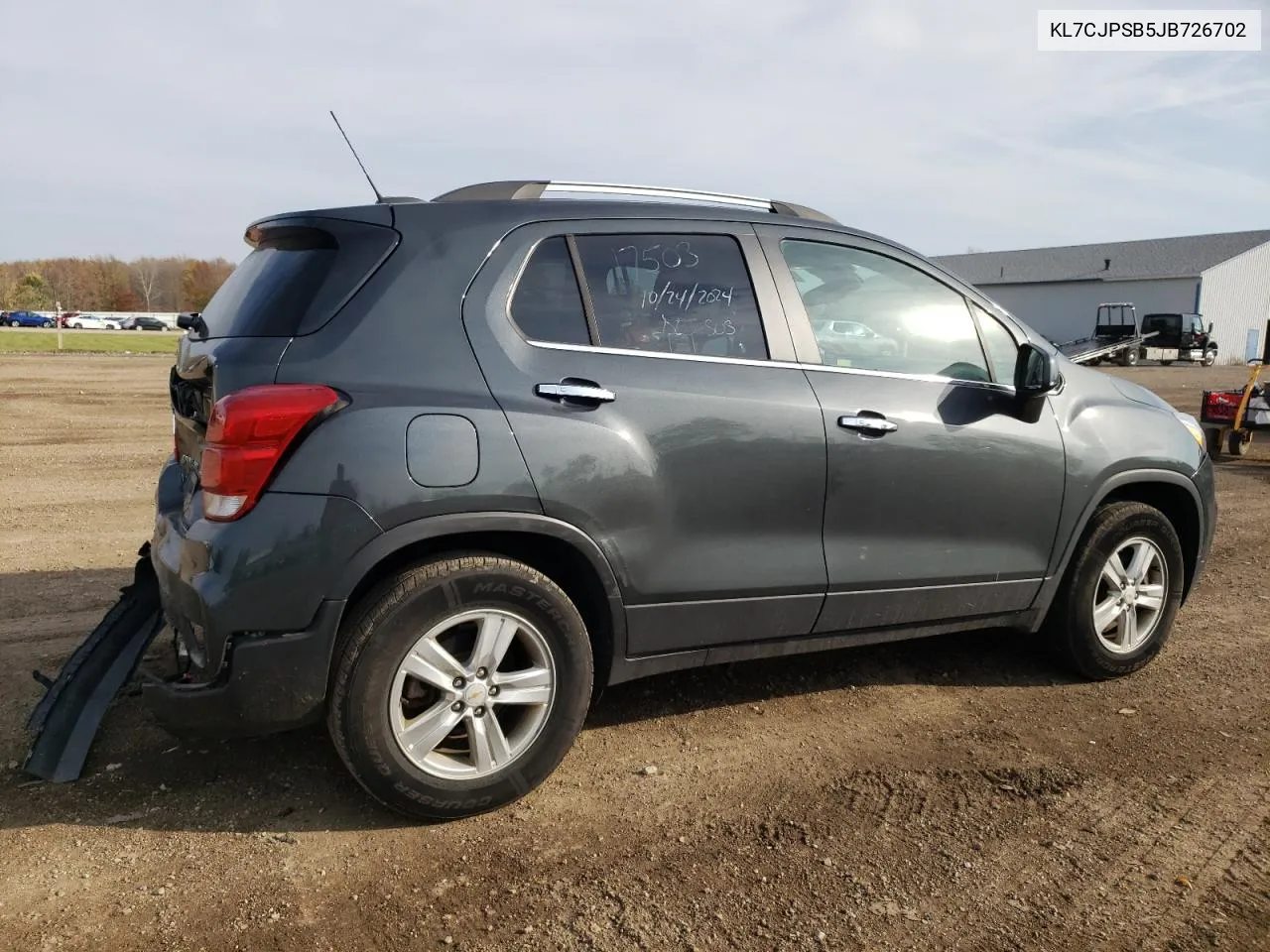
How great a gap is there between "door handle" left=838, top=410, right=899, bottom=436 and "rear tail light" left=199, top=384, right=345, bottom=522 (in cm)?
179

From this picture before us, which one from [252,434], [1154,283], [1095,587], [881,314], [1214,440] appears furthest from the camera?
[1154,283]

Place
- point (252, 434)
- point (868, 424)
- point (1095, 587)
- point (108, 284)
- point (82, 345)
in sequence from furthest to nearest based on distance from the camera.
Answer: point (108, 284), point (82, 345), point (1095, 587), point (868, 424), point (252, 434)

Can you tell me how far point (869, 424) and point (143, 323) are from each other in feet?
314

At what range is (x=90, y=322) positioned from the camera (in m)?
87.1

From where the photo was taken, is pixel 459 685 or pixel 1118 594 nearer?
pixel 459 685

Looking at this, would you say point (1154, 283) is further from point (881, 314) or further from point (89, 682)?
point (89, 682)

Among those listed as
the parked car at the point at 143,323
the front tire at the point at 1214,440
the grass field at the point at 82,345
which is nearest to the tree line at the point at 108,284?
the parked car at the point at 143,323

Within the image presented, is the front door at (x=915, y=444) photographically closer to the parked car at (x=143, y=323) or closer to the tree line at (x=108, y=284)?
the parked car at (x=143, y=323)

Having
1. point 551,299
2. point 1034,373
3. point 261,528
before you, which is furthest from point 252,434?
point 1034,373

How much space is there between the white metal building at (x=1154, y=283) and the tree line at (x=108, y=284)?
8217cm

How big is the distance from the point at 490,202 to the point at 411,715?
167cm

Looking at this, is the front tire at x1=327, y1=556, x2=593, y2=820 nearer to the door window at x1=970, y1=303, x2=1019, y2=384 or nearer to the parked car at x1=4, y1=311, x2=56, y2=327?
the door window at x1=970, y1=303, x2=1019, y2=384

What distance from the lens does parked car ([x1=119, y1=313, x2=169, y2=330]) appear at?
3383 inches

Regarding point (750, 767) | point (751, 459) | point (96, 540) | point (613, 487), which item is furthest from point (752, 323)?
point (96, 540)
